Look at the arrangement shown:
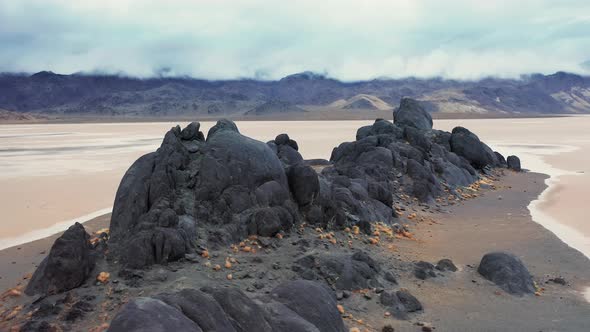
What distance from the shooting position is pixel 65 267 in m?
9.26

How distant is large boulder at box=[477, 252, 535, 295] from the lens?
449 inches

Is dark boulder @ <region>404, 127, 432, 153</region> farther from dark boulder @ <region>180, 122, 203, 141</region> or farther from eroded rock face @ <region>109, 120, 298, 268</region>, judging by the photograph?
dark boulder @ <region>180, 122, 203, 141</region>

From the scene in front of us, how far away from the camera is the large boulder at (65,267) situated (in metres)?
9.20

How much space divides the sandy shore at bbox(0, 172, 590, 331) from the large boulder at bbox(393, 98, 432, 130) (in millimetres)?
11911

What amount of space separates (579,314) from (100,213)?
1715 centimetres

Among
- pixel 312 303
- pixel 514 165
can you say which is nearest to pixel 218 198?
pixel 312 303

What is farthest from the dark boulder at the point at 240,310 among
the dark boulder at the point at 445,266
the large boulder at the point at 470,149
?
the large boulder at the point at 470,149

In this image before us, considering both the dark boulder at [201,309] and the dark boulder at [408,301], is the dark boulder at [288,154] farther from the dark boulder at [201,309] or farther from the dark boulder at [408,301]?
the dark boulder at [201,309]

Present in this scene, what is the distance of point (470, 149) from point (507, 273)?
769 inches

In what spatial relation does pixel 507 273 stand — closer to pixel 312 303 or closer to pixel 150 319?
pixel 312 303

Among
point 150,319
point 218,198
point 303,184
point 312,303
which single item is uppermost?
point 303,184

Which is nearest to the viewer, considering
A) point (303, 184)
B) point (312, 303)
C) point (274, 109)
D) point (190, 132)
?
point (312, 303)

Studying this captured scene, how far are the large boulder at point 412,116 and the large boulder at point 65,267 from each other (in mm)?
24882

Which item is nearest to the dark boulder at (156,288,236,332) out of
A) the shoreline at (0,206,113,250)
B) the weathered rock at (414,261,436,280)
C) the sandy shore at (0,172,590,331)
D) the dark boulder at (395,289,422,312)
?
the sandy shore at (0,172,590,331)
